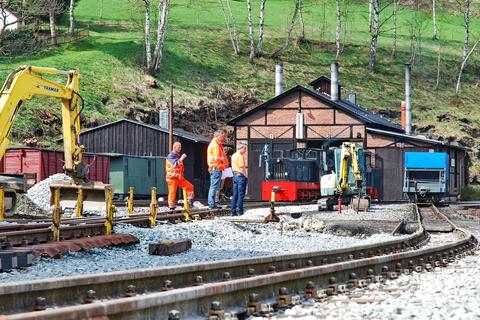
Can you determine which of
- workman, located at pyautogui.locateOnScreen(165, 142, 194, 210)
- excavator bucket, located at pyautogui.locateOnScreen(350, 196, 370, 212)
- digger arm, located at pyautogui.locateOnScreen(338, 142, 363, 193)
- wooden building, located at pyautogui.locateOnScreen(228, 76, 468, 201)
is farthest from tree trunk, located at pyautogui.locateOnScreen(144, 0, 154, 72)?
workman, located at pyautogui.locateOnScreen(165, 142, 194, 210)

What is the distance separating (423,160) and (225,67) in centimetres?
3294

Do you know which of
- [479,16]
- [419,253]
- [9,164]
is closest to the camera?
[419,253]

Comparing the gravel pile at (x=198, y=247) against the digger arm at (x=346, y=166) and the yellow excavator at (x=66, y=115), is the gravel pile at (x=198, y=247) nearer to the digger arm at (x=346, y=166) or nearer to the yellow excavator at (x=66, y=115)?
the yellow excavator at (x=66, y=115)

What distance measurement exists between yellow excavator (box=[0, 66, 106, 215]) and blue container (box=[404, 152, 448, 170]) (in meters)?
30.2

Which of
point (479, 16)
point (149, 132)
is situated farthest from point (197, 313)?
point (479, 16)

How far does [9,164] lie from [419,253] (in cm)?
2875

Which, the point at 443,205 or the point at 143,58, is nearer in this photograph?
the point at 443,205

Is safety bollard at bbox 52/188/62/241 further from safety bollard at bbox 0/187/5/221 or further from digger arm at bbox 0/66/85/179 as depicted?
safety bollard at bbox 0/187/5/221

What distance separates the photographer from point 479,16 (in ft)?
377

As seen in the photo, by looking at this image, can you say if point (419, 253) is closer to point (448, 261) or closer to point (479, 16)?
point (448, 261)

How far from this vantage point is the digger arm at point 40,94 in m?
15.3

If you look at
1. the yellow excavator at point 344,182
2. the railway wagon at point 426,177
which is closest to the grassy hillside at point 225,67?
the railway wagon at point 426,177

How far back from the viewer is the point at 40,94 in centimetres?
1641

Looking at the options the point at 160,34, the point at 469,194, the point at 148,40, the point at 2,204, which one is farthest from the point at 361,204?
the point at 148,40
